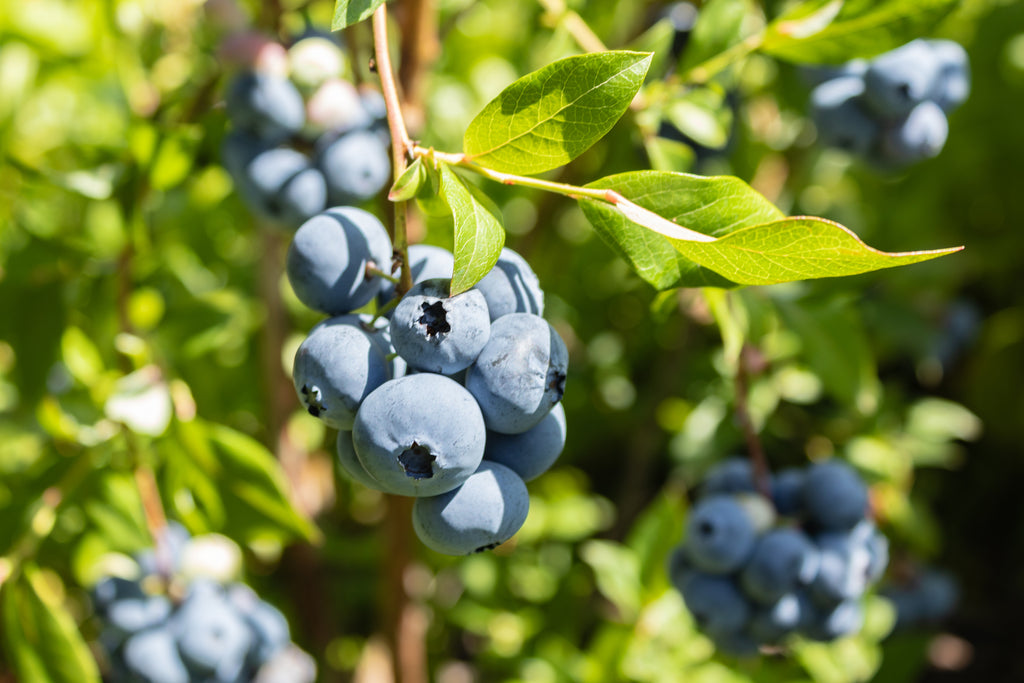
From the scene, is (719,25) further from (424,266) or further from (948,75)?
(424,266)

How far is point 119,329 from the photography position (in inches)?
50.5

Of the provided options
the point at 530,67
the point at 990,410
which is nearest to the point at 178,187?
the point at 530,67

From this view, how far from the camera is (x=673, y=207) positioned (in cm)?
65

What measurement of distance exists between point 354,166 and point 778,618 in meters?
0.79

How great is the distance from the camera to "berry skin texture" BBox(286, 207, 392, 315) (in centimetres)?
67

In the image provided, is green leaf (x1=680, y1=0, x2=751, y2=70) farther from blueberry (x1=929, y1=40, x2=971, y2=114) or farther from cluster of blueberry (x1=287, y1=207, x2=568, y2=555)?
cluster of blueberry (x1=287, y1=207, x2=568, y2=555)

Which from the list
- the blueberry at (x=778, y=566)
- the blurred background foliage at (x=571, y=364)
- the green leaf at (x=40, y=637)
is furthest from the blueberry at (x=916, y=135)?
the green leaf at (x=40, y=637)

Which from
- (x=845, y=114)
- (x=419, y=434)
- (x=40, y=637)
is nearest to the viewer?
(x=419, y=434)

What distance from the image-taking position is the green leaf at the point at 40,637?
98cm

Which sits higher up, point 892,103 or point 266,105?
point 266,105

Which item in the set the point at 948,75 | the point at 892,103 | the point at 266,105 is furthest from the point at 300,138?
the point at 948,75

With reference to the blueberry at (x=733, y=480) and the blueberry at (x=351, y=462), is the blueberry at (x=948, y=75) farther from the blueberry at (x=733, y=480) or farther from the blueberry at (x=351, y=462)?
the blueberry at (x=351, y=462)

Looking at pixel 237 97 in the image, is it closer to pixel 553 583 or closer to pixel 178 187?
pixel 178 187

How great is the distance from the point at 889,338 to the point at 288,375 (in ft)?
4.02
